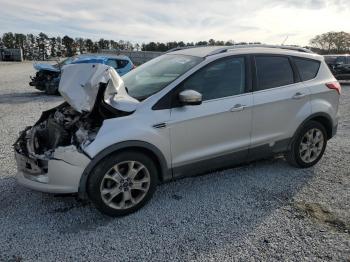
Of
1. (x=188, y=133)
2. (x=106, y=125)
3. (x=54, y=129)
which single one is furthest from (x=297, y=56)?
(x=54, y=129)

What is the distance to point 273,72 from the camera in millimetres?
4930

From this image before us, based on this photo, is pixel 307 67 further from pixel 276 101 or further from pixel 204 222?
pixel 204 222

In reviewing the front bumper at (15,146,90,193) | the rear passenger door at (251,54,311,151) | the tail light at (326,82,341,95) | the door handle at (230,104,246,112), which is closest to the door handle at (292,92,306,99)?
the rear passenger door at (251,54,311,151)

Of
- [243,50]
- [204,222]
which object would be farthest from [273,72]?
[204,222]

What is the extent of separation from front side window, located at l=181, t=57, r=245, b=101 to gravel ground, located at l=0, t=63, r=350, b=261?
1.27 m

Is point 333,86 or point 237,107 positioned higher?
point 333,86

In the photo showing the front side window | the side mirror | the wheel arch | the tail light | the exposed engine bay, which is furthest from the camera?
the tail light

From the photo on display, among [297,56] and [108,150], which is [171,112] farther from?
[297,56]

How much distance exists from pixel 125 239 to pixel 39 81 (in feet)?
40.3

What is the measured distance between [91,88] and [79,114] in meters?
0.49

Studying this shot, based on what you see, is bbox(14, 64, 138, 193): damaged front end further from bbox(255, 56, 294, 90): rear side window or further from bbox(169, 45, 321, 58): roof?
bbox(255, 56, 294, 90): rear side window

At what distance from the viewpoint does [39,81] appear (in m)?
14.3

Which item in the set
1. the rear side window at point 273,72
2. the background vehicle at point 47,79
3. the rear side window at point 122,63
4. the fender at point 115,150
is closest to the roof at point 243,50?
the rear side window at point 273,72

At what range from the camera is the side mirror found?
394 centimetres
